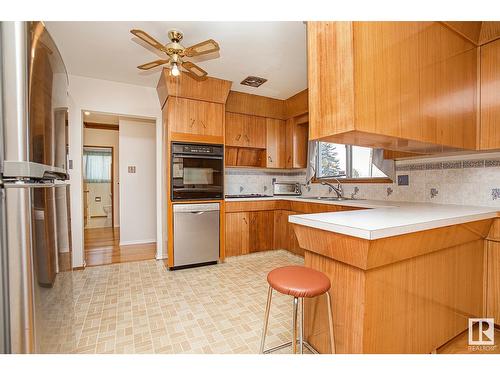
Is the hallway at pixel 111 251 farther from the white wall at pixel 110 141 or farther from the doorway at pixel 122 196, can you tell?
the white wall at pixel 110 141

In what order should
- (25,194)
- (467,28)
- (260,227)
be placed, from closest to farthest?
(25,194) < (467,28) < (260,227)

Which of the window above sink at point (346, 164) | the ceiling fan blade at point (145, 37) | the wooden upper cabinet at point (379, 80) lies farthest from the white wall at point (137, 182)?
the wooden upper cabinet at point (379, 80)

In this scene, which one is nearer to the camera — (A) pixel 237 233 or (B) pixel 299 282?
(B) pixel 299 282

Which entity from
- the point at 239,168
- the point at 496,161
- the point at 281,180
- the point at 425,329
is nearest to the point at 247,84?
the point at 239,168

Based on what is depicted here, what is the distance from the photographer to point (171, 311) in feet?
A: 6.50

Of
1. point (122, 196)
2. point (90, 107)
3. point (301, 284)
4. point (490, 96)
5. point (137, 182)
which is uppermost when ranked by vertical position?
point (90, 107)

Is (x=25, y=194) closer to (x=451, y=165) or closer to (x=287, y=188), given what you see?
(x=451, y=165)

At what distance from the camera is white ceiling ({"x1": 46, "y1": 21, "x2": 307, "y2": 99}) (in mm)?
2037

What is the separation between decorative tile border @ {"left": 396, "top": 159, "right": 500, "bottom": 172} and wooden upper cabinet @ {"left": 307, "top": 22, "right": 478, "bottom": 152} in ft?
2.67

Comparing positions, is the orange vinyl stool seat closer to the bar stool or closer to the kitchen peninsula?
the bar stool

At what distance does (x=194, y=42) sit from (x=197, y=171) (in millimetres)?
1507

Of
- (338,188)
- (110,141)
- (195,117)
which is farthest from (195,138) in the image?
(110,141)

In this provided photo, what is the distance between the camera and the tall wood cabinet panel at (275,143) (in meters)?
3.93
